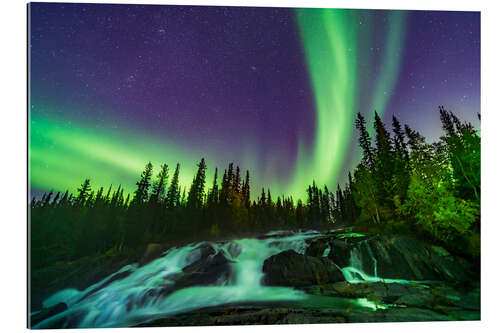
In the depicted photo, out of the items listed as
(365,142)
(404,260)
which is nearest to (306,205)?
(365,142)

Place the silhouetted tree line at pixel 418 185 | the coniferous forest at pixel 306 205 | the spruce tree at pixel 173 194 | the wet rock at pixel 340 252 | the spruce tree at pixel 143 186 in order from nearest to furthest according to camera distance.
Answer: the coniferous forest at pixel 306 205
the silhouetted tree line at pixel 418 185
the wet rock at pixel 340 252
the spruce tree at pixel 143 186
the spruce tree at pixel 173 194

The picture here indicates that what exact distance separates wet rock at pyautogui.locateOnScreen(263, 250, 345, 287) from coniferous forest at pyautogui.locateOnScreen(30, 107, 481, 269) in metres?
0.94

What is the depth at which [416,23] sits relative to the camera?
5.58 m

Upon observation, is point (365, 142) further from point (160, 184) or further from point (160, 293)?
point (160, 293)

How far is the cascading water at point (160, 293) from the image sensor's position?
449 cm

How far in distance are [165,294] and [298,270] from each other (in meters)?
2.68

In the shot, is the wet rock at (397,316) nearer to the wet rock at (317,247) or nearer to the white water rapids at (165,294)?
the white water rapids at (165,294)

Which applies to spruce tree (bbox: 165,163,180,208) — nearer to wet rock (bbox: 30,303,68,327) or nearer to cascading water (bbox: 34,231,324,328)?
cascading water (bbox: 34,231,324,328)

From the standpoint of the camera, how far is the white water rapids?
449 centimetres

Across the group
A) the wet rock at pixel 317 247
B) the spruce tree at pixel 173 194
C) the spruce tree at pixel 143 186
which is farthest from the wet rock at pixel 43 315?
the wet rock at pixel 317 247

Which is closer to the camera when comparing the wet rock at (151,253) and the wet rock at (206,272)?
the wet rock at (206,272)

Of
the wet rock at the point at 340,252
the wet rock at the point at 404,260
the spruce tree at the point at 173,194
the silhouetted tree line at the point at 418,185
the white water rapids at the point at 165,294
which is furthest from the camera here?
the spruce tree at the point at 173,194

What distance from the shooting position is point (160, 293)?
4.80 metres
